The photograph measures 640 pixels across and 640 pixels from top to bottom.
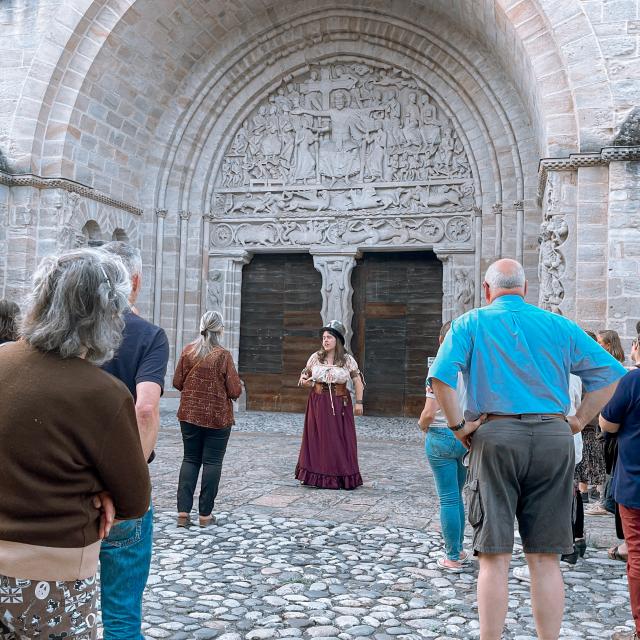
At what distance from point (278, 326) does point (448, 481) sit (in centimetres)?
909

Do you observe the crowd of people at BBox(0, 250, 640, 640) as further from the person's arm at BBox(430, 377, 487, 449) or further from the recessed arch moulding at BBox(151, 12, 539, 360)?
the recessed arch moulding at BBox(151, 12, 539, 360)

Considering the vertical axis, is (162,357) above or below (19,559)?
above

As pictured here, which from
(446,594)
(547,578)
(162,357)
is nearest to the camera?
(162,357)

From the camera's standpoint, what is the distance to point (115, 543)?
2.50 metres

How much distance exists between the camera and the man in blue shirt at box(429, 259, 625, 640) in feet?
9.52

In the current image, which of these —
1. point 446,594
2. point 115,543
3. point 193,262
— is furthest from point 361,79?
point 115,543

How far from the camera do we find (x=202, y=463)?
550 centimetres

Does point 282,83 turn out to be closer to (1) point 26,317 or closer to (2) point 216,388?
(2) point 216,388

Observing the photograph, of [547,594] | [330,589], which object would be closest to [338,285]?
[330,589]

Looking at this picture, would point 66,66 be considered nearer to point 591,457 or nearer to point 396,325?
point 396,325

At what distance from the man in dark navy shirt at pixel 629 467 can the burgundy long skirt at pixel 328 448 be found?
3447 mm

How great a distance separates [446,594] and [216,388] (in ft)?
7.53

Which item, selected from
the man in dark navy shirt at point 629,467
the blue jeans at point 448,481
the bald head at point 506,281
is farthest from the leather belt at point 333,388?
the bald head at point 506,281

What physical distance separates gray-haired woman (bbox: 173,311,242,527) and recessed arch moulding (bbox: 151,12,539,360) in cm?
714
